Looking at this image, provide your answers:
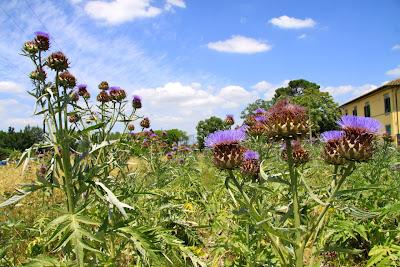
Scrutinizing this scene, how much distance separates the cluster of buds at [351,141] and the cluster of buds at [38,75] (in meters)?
2.07

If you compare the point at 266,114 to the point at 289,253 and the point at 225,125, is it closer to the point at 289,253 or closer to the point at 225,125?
the point at 289,253

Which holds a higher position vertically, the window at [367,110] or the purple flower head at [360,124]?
the window at [367,110]

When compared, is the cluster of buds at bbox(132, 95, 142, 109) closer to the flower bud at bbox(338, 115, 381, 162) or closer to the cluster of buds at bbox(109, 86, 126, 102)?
the cluster of buds at bbox(109, 86, 126, 102)

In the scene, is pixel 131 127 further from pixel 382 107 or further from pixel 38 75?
pixel 382 107

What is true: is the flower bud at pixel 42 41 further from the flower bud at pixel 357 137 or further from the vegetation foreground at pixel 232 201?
the flower bud at pixel 357 137

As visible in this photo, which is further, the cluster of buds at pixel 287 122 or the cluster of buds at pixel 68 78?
the cluster of buds at pixel 68 78

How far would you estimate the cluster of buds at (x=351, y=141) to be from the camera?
2.15 meters

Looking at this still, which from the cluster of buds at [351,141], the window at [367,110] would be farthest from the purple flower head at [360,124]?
the window at [367,110]

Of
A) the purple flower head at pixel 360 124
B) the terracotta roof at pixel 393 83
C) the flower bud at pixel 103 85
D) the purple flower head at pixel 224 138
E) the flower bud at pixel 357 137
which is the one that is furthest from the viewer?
the terracotta roof at pixel 393 83

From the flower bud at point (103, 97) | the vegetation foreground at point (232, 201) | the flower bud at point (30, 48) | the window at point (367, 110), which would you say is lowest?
the vegetation foreground at point (232, 201)

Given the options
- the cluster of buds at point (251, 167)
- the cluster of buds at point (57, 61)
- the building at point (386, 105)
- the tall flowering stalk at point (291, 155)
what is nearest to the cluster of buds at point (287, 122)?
the tall flowering stalk at point (291, 155)

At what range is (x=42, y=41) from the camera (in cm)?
352

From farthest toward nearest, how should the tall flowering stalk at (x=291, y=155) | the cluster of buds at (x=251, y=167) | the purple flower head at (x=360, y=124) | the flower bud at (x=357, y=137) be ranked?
the cluster of buds at (x=251, y=167) < the purple flower head at (x=360, y=124) < the flower bud at (x=357, y=137) < the tall flowering stalk at (x=291, y=155)

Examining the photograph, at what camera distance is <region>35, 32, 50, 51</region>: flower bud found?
3.47m
